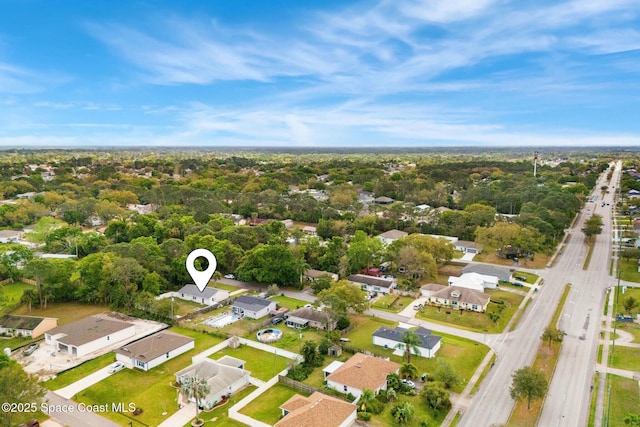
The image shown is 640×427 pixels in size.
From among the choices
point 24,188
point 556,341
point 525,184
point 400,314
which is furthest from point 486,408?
point 24,188

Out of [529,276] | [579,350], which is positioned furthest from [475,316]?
[529,276]

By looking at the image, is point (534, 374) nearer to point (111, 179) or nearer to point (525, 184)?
A: point (525, 184)

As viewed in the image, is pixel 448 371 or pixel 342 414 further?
pixel 448 371

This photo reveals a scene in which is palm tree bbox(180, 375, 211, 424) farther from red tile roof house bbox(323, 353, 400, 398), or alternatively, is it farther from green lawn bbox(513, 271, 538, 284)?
green lawn bbox(513, 271, 538, 284)

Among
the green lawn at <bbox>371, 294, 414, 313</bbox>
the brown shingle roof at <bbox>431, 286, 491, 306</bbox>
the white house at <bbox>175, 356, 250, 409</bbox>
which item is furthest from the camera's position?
the green lawn at <bbox>371, 294, 414, 313</bbox>

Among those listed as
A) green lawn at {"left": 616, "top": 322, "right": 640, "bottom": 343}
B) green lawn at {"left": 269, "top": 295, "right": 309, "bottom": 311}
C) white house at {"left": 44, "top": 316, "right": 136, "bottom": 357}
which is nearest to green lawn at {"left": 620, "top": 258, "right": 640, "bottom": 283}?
green lawn at {"left": 616, "top": 322, "right": 640, "bottom": 343}

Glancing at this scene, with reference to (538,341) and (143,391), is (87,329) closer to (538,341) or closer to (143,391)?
(143,391)
